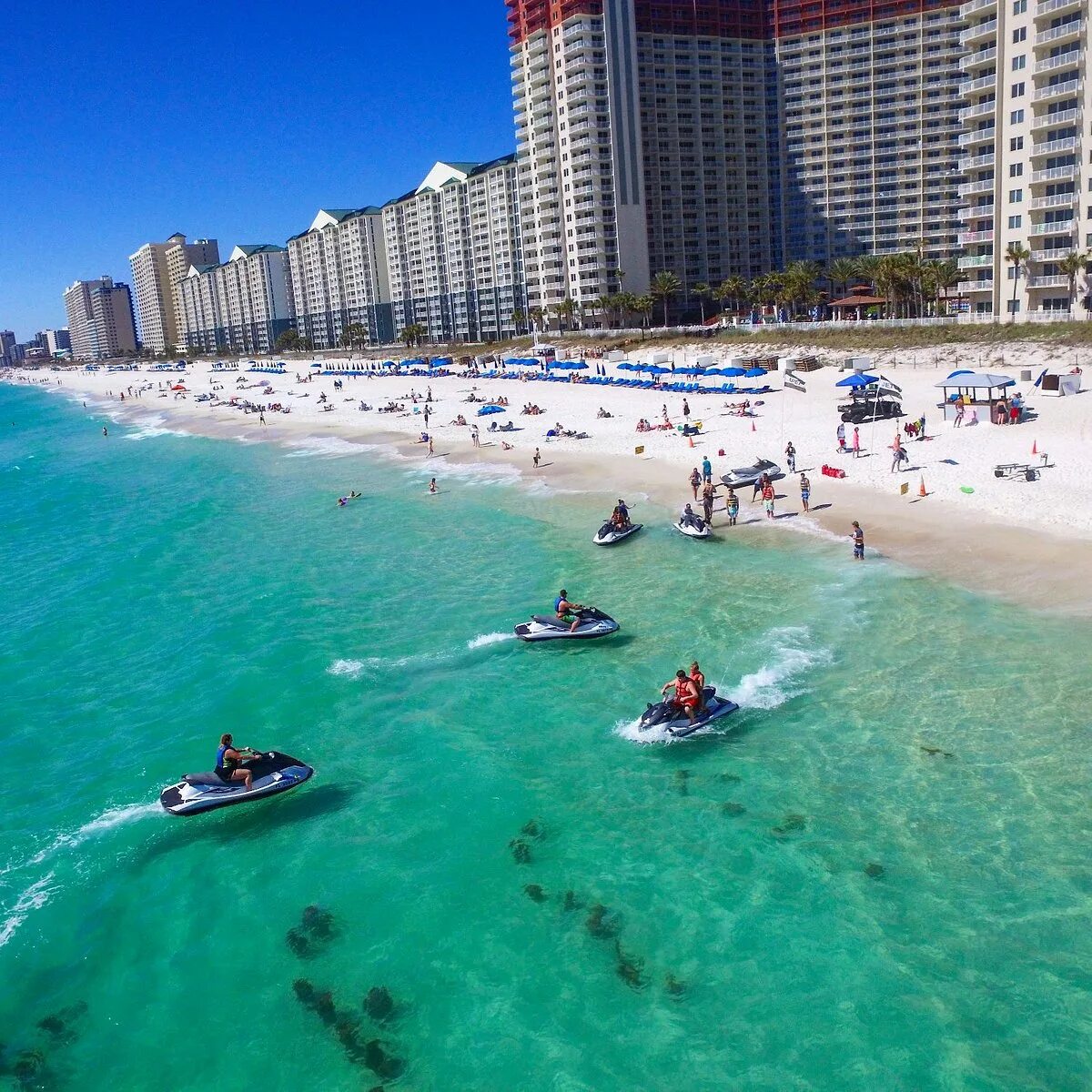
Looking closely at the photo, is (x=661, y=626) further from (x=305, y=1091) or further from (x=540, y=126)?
(x=540, y=126)

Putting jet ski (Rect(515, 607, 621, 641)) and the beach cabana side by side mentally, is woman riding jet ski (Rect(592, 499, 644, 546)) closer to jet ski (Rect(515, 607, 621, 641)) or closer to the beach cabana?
jet ski (Rect(515, 607, 621, 641))

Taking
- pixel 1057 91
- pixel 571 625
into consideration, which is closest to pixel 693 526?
pixel 571 625

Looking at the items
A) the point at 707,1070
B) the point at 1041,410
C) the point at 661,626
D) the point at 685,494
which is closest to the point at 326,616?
the point at 661,626

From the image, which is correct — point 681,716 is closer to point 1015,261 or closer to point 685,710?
point 685,710

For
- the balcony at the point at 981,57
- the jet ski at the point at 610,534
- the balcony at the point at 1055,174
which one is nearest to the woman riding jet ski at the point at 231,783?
the jet ski at the point at 610,534

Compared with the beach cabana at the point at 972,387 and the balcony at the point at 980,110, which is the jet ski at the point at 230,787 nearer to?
the beach cabana at the point at 972,387

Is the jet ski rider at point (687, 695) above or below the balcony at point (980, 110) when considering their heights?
below

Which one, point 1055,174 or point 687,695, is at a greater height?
point 1055,174
